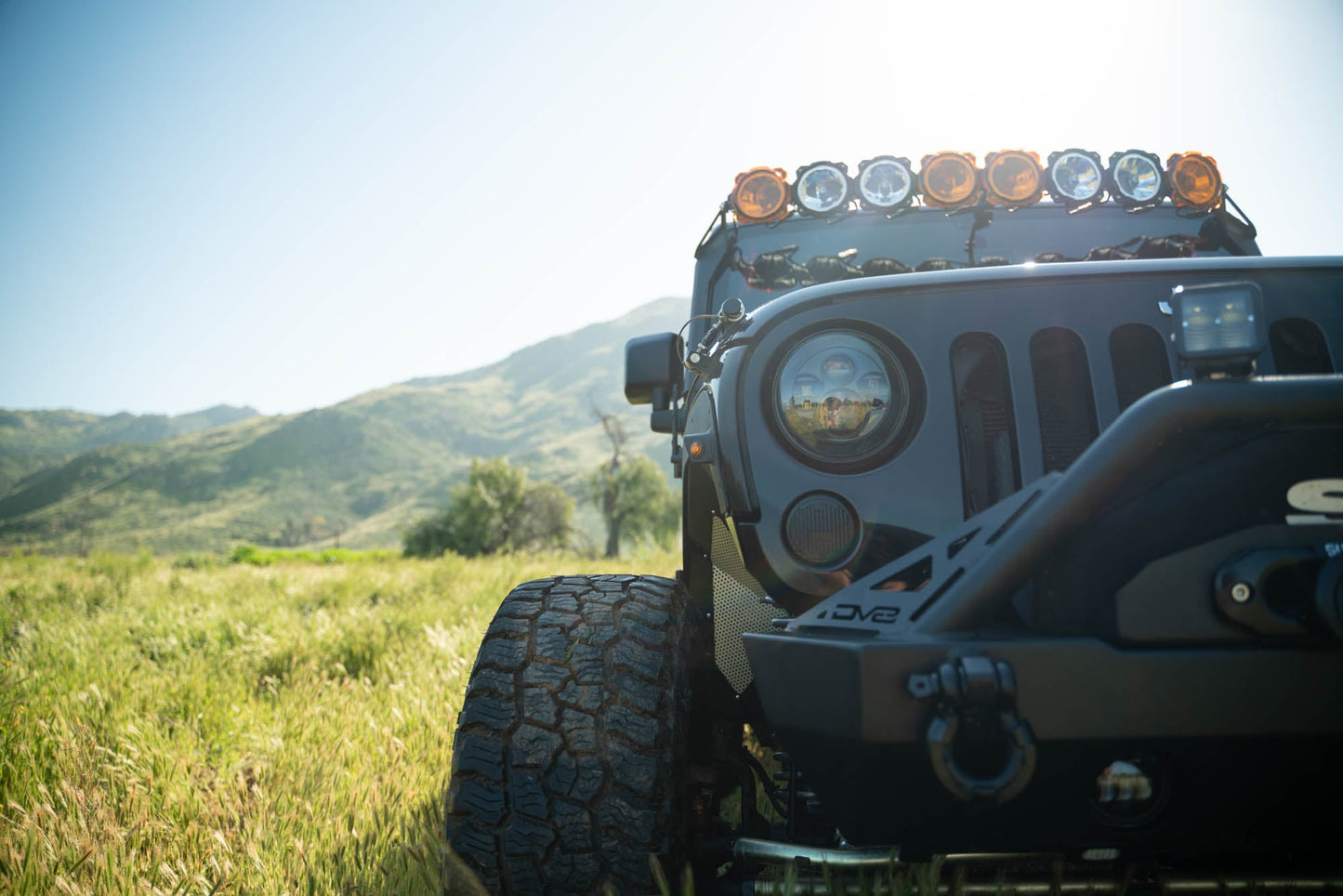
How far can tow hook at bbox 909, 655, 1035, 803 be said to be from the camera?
1.07 meters

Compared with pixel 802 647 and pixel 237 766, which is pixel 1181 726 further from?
pixel 237 766

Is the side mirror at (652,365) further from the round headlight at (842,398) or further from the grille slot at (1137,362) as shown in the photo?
the grille slot at (1137,362)

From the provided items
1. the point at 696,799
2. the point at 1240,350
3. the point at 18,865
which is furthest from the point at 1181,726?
the point at 18,865

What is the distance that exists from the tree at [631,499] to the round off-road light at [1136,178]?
135 ft

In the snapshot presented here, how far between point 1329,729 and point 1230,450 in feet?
1.29

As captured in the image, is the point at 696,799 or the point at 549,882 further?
the point at 696,799

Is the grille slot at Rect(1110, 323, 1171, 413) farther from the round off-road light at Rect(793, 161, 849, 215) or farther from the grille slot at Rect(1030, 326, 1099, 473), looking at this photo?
the round off-road light at Rect(793, 161, 849, 215)

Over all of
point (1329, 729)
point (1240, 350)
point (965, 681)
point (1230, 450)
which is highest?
point (1240, 350)

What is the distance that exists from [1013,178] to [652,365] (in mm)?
1507

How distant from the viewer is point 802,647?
47.9 inches

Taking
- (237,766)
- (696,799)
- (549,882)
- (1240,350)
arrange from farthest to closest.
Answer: (237,766) < (696,799) < (549,882) < (1240,350)

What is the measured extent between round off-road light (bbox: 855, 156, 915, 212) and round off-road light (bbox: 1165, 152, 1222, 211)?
0.99 m

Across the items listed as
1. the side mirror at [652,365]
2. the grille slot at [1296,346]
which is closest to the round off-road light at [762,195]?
the side mirror at [652,365]

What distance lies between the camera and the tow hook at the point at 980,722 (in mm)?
1071
